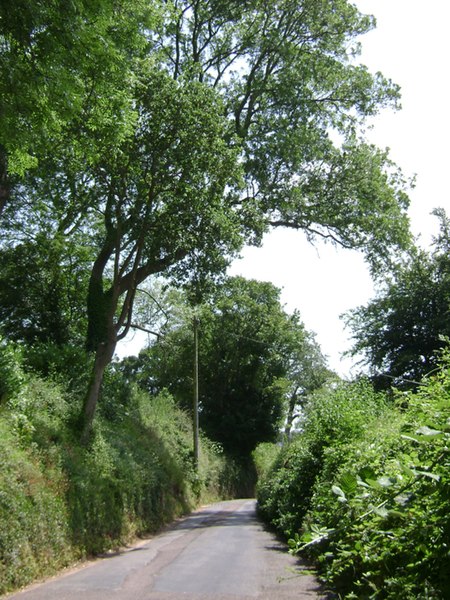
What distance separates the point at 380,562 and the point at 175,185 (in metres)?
15.2

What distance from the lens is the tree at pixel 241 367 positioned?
45875mm

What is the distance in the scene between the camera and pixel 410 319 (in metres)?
30.7

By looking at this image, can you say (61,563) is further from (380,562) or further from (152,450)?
(152,450)

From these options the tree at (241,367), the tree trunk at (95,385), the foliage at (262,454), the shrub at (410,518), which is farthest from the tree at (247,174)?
the foliage at (262,454)

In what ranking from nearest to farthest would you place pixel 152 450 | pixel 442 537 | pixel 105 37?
pixel 442 537
pixel 105 37
pixel 152 450

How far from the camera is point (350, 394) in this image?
13.1 metres

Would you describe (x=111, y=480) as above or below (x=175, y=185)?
below

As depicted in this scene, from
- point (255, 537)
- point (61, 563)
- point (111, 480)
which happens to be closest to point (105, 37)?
point (61, 563)

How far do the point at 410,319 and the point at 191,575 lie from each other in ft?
76.6

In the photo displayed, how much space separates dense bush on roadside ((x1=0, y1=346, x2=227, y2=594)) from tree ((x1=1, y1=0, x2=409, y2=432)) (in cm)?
185

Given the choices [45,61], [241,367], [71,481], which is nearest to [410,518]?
[45,61]

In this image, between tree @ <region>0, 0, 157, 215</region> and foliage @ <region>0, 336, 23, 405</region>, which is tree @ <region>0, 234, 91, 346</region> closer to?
foliage @ <region>0, 336, 23, 405</region>

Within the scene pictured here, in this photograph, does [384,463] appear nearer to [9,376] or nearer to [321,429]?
[321,429]

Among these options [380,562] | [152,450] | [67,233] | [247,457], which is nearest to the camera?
[380,562]
